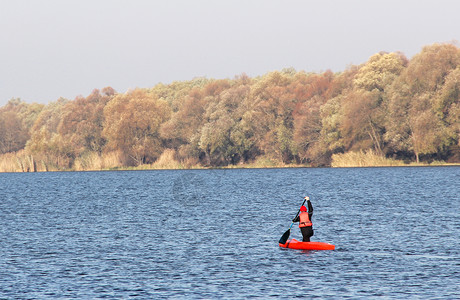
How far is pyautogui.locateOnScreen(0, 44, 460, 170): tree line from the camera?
107 meters

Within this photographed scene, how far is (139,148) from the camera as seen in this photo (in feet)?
453

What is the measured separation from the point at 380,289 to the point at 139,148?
116 metres

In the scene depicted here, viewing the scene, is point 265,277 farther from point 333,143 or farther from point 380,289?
point 333,143

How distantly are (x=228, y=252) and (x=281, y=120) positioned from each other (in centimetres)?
9474

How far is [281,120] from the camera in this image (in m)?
127

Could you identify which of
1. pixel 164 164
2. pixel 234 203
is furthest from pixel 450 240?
pixel 164 164

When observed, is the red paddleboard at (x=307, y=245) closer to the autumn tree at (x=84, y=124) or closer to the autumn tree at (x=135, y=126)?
the autumn tree at (x=135, y=126)

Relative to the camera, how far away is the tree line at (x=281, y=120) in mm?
106562

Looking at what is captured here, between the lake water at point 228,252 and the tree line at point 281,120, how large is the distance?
45.6 m

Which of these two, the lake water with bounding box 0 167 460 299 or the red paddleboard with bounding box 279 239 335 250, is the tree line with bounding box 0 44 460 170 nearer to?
the lake water with bounding box 0 167 460 299

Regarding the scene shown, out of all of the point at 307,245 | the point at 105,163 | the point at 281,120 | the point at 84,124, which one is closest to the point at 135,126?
the point at 105,163

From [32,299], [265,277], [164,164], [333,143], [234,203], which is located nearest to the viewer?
[32,299]

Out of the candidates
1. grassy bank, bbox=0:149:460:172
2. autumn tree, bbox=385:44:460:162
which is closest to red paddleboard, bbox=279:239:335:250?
autumn tree, bbox=385:44:460:162

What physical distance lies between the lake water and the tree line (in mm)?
45591
